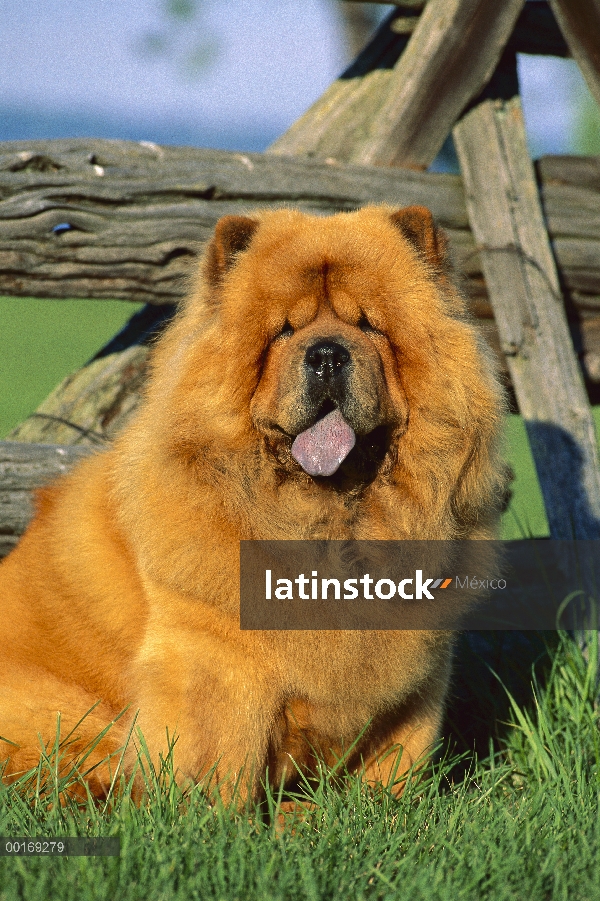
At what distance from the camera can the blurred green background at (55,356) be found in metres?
6.45

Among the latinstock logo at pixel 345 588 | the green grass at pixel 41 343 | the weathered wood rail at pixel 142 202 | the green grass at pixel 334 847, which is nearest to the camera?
the green grass at pixel 334 847

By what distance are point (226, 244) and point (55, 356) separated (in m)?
6.26

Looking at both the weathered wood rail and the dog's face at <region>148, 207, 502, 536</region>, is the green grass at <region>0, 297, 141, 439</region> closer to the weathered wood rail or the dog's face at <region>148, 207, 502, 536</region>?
the weathered wood rail

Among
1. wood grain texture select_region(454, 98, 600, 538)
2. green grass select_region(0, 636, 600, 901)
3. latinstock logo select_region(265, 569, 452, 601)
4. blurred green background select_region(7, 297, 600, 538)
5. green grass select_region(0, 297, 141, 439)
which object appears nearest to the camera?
green grass select_region(0, 636, 600, 901)

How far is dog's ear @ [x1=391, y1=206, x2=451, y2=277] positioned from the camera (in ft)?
8.97

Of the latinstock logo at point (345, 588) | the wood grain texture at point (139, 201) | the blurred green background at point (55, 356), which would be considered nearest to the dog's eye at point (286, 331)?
the latinstock logo at point (345, 588)

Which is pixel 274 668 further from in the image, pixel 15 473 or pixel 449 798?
pixel 15 473

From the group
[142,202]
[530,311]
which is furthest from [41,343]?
[530,311]

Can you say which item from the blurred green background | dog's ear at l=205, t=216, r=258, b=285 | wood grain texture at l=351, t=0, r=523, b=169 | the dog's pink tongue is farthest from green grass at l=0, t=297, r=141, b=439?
the dog's pink tongue

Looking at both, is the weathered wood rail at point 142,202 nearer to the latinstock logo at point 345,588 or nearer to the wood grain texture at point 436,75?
the wood grain texture at point 436,75

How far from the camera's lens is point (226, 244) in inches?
106

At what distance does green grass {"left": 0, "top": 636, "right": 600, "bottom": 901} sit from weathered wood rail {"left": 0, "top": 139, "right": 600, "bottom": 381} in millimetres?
1998

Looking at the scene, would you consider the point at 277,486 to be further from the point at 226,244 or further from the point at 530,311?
the point at 530,311

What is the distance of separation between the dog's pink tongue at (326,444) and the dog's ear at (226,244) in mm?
599
